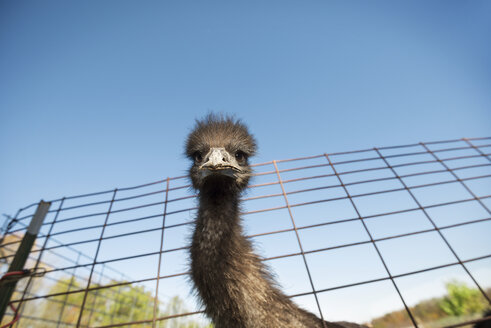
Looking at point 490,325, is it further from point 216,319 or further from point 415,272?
point 216,319

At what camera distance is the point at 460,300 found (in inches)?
966

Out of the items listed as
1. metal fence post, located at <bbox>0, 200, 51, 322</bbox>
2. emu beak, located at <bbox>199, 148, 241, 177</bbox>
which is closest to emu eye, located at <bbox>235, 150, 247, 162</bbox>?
emu beak, located at <bbox>199, 148, 241, 177</bbox>

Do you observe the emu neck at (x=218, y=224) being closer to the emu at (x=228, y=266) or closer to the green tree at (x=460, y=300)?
the emu at (x=228, y=266)

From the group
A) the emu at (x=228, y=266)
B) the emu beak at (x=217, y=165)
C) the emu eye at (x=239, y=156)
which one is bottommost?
the emu at (x=228, y=266)

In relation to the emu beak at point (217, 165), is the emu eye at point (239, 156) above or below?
above

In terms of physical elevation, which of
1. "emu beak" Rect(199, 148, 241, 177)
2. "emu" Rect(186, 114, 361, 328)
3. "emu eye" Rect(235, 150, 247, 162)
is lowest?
"emu" Rect(186, 114, 361, 328)

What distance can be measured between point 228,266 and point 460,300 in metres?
35.9

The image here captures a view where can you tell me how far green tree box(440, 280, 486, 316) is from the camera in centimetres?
2340

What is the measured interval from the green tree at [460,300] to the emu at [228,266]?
1335 inches

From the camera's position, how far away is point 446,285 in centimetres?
2652

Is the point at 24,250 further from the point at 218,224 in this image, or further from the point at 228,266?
the point at 228,266

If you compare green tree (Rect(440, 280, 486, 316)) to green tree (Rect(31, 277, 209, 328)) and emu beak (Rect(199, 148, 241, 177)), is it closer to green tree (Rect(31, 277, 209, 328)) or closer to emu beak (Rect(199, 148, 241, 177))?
green tree (Rect(31, 277, 209, 328))

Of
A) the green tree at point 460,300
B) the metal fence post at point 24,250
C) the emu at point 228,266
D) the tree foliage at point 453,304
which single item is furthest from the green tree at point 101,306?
the green tree at point 460,300

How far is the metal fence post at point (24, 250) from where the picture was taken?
7.48 ft
